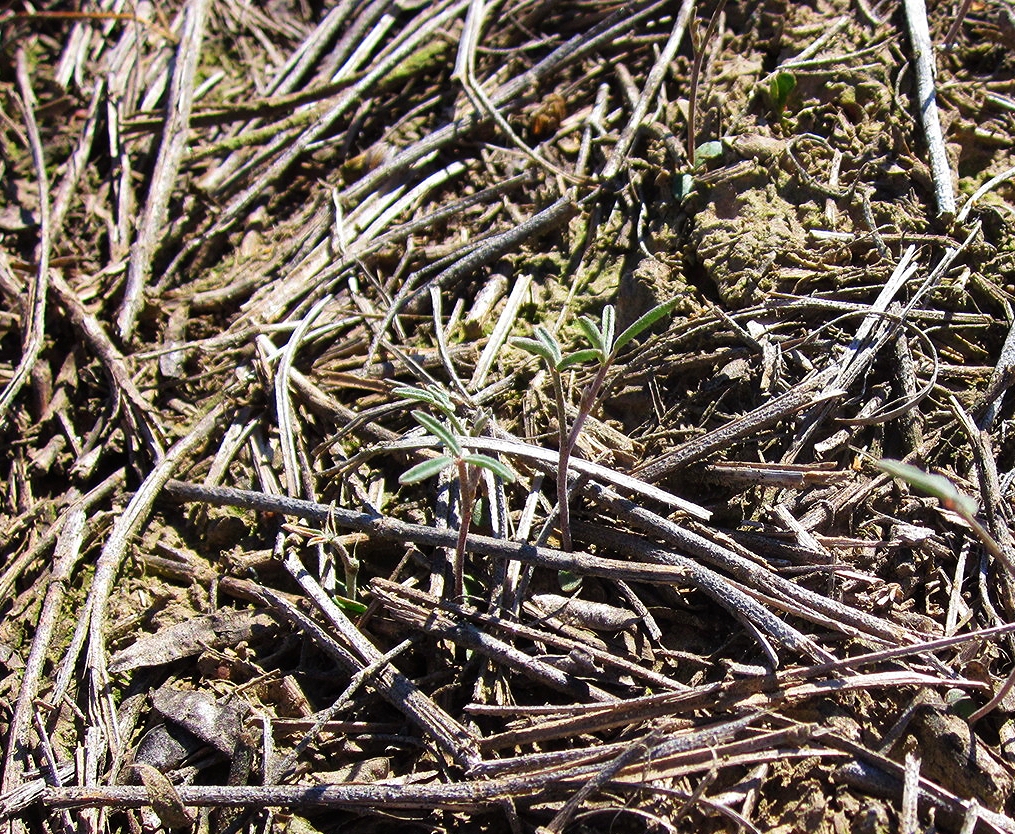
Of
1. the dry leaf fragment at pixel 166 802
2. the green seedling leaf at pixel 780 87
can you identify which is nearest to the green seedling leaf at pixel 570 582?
the dry leaf fragment at pixel 166 802

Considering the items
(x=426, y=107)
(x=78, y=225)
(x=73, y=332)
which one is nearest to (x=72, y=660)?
(x=73, y=332)

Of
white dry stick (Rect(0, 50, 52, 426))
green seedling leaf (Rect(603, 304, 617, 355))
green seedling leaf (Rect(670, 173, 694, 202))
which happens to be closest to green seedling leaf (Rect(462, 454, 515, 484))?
green seedling leaf (Rect(603, 304, 617, 355))

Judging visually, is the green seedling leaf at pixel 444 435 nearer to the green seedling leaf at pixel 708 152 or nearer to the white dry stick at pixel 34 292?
the green seedling leaf at pixel 708 152

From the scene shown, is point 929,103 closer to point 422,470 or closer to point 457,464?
point 457,464

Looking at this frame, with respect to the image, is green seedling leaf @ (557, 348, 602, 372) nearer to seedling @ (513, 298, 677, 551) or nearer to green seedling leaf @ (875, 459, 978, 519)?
seedling @ (513, 298, 677, 551)

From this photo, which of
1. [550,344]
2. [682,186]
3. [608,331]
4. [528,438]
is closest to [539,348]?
[550,344]

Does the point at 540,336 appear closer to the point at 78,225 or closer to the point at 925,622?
the point at 925,622

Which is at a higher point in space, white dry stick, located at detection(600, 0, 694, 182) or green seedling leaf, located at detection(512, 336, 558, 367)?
white dry stick, located at detection(600, 0, 694, 182)
